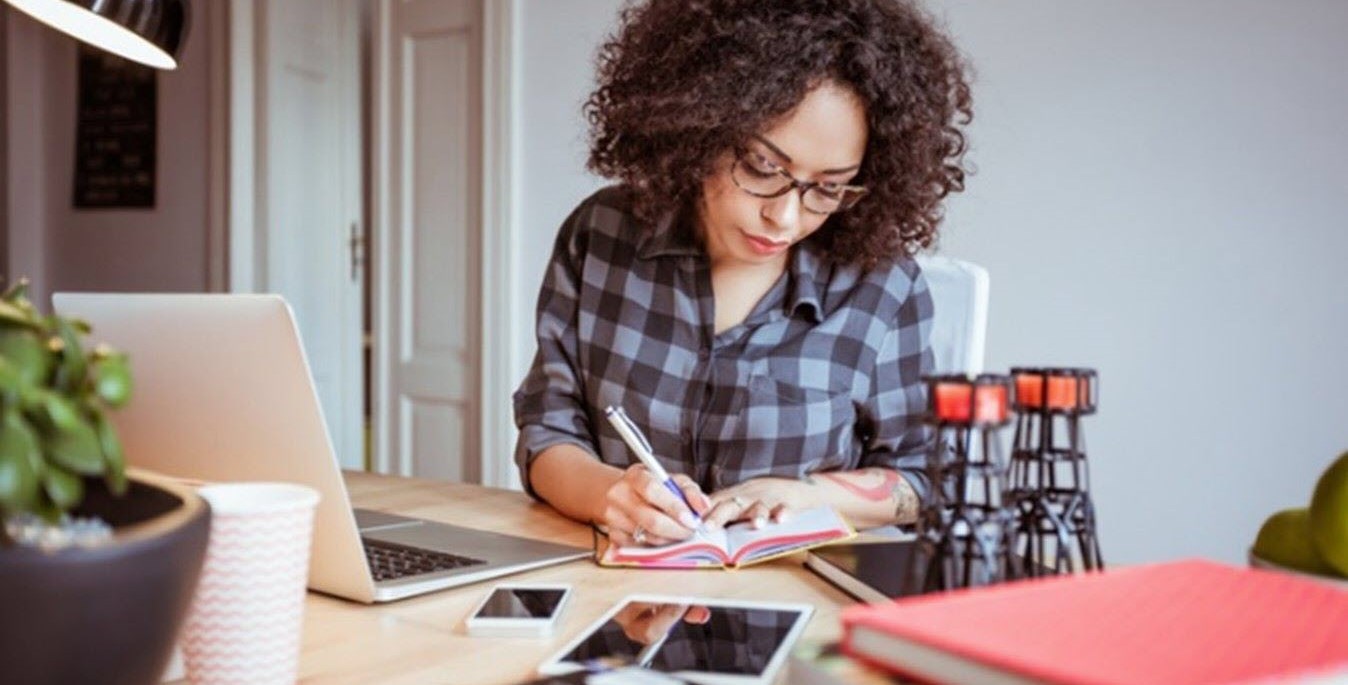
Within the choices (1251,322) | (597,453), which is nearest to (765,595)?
(597,453)

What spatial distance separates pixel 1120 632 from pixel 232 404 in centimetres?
59

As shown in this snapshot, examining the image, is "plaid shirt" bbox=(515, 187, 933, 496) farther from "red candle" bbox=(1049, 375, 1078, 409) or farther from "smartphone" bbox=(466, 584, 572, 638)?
"red candle" bbox=(1049, 375, 1078, 409)

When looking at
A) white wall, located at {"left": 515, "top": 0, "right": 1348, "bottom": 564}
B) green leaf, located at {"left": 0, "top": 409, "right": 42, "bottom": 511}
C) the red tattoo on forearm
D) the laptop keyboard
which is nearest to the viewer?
green leaf, located at {"left": 0, "top": 409, "right": 42, "bottom": 511}

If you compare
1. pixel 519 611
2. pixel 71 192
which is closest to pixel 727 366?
pixel 519 611

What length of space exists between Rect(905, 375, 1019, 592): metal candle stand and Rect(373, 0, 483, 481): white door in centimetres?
280

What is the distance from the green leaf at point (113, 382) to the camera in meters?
0.49

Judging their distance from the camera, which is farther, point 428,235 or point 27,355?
point 428,235

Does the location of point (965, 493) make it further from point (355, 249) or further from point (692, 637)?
point (355, 249)

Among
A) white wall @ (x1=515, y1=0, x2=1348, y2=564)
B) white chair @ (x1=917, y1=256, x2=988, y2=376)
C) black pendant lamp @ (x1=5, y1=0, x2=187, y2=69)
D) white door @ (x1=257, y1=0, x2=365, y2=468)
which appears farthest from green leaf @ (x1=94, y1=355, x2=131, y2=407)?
white door @ (x1=257, y1=0, x2=365, y2=468)

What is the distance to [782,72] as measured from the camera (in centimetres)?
138

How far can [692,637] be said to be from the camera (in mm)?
795

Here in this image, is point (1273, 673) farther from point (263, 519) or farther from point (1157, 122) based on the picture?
point (1157, 122)

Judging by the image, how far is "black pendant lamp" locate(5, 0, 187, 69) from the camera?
1.16 m

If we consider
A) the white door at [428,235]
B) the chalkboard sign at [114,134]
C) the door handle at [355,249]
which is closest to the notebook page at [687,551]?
the white door at [428,235]
